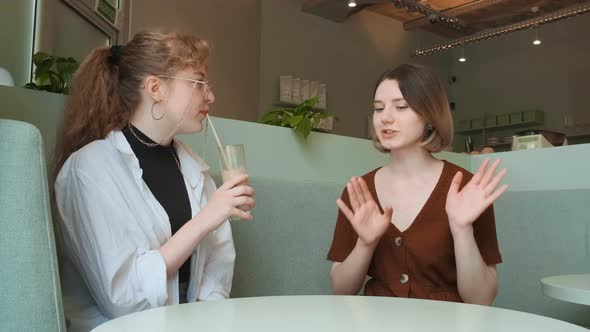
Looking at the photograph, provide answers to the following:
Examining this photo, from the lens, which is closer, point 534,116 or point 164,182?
point 164,182

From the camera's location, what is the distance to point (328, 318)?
2.86 ft

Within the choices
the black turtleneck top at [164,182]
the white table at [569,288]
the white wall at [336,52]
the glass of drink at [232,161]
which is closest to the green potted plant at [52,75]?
the black turtleneck top at [164,182]

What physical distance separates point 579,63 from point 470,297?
21.0 ft

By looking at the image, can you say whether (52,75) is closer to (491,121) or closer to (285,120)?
(285,120)

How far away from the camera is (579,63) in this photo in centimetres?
689

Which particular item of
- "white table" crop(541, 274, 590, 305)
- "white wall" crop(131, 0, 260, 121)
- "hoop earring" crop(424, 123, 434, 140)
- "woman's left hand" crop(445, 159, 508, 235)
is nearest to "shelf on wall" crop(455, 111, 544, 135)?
"white wall" crop(131, 0, 260, 121)

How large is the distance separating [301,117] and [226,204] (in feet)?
3.06

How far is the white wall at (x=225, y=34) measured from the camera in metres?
4.50

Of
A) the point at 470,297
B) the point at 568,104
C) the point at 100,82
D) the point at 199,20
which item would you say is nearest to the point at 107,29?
the point at 199,20

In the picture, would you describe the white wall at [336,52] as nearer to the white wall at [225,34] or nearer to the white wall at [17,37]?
the white wall at [225,34]

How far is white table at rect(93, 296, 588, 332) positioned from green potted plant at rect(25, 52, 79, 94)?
3.44 ft

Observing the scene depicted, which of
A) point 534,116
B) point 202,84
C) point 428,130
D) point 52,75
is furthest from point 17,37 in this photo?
point 534,116

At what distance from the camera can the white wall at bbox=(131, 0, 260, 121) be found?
177 inches

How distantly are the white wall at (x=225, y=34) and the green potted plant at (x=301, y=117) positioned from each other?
2.35m
